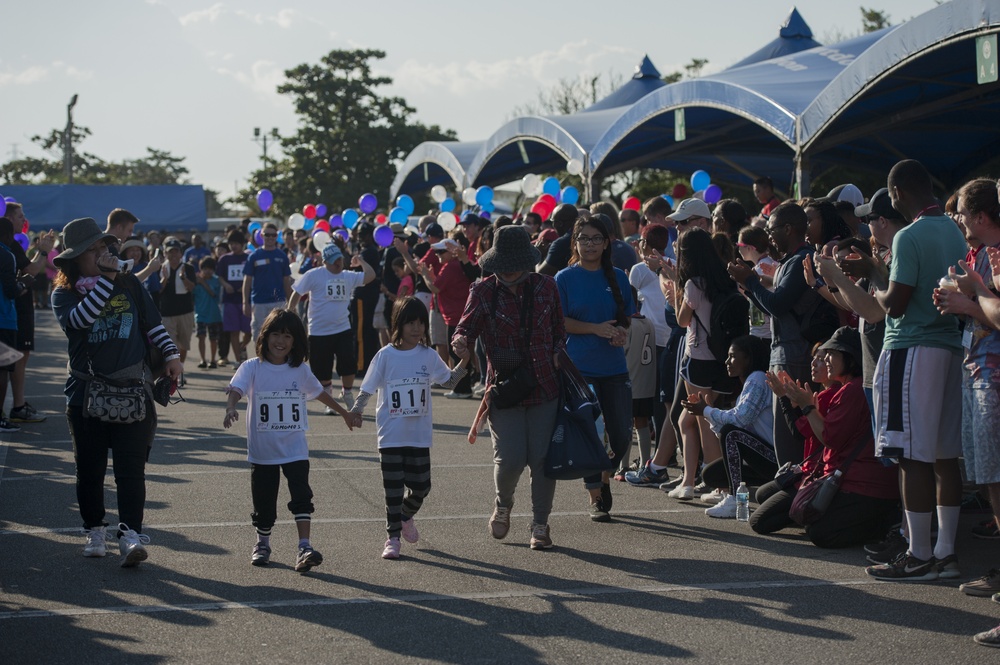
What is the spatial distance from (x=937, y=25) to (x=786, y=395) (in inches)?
311

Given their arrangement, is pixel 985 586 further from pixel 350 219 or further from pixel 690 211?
pixel 350 219

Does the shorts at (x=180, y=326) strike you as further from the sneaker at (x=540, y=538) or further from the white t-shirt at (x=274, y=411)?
the sneaker at (x=540, y=538)

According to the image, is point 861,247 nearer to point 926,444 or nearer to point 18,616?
point 926,444

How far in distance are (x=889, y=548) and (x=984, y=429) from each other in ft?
4.29

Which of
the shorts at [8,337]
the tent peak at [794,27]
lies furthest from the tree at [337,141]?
the shorts at [8,337]

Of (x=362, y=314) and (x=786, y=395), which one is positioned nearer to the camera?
(x=786, y=395)

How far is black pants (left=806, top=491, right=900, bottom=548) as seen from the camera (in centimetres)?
682

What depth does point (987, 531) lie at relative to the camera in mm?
7113

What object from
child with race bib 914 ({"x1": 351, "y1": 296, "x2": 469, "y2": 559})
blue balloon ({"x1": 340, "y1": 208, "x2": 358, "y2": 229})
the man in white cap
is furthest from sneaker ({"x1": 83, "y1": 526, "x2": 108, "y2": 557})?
blue balloon ({"x1": 340, "y1": 208, "x2": 358, "y2": 229})

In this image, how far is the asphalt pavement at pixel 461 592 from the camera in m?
5.10

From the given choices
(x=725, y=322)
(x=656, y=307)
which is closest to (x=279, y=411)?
(x=725, y=322)

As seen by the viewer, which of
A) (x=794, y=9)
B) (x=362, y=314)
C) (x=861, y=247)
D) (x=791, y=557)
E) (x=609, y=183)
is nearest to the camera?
(x=791, y=557)

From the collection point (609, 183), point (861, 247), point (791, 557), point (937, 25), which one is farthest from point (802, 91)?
point (609, 183)

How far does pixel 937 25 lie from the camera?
13141 mm
